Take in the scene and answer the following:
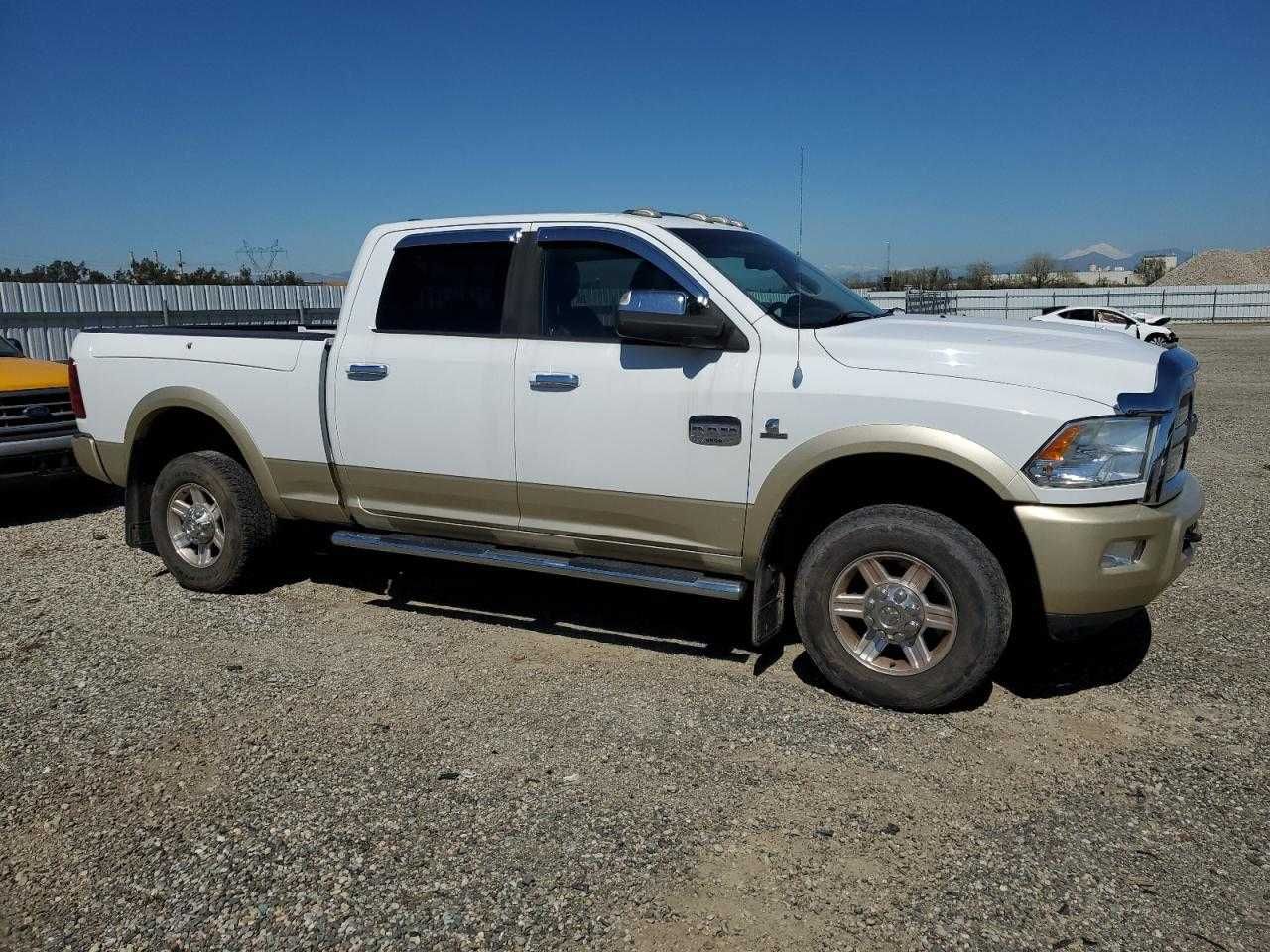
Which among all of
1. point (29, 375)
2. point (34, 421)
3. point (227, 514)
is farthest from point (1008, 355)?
point (29, 375)

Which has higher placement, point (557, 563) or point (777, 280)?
point (777, 280)

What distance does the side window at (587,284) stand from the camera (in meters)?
4.49

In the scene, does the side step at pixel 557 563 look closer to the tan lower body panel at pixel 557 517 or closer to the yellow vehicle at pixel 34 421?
the tan lower body panel at pixel 557 517

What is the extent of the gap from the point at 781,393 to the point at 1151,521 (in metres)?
1.46

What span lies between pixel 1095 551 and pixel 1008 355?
810mm

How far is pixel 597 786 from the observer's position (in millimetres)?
3514

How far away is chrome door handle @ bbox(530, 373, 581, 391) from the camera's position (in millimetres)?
4430

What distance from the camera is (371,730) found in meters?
4.00

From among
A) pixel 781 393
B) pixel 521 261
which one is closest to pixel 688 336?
pixel 781 393

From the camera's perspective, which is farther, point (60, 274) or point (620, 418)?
point (60, 274)

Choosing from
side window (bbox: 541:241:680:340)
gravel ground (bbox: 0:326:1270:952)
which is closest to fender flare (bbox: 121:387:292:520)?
gravel ground (bbox: 0:326:1270:952)

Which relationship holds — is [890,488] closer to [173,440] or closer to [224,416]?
[224,416]

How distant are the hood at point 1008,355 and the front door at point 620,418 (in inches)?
18.7

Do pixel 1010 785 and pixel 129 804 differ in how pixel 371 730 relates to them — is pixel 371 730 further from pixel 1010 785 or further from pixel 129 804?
pixel 1010 785
